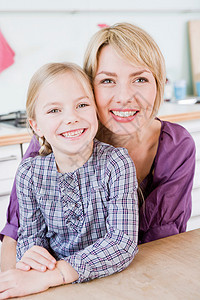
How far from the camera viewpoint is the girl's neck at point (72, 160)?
42.5 inches

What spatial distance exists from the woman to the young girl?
11 centimetres

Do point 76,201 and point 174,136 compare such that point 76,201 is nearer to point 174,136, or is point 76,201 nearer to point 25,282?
point 25,282

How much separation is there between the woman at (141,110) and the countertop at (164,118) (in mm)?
639

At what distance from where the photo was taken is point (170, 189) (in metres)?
1.18

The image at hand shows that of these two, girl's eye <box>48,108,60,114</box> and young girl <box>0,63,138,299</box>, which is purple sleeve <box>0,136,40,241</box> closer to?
young girl <box>0,63,138,299</box>

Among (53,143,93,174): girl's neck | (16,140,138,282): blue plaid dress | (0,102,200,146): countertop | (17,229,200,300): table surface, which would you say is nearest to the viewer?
(17,229,200,300): table surface

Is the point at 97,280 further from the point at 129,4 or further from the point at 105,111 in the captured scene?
the point at 129,4

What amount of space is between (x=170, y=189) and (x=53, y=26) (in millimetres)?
1835

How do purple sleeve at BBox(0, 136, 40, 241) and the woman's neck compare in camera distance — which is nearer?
purple sleeve at BBox(0, 136, 40, 241)

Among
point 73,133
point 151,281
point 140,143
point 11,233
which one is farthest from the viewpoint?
point 140,143

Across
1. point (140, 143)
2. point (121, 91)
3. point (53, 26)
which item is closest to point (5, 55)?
point (53, 26)

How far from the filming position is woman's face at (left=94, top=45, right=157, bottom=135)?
1.14 meters

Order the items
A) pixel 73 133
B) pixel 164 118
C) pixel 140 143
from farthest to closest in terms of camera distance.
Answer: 1. pixel 164 118
2. pixel 140 143
3. pixel 73 133

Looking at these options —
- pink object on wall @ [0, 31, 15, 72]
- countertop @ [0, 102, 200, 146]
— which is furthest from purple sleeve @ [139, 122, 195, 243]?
pink object on wall @ [0, 31, 15, 72]
